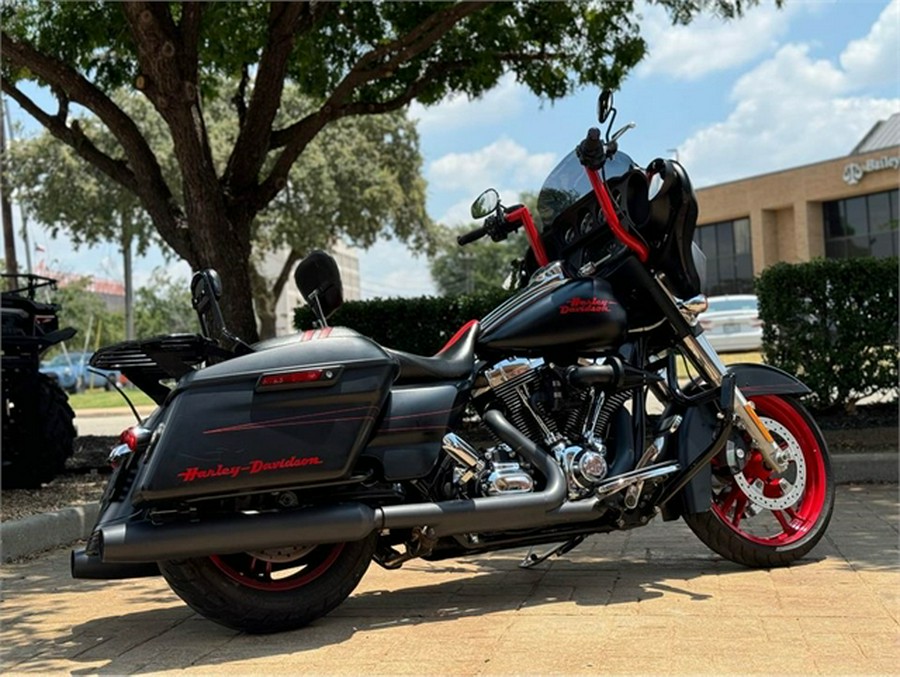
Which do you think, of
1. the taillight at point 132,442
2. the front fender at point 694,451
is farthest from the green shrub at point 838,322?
the taillight at point 132,442

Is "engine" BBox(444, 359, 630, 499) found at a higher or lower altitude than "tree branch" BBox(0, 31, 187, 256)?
lower

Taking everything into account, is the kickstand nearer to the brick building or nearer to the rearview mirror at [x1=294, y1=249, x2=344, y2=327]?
the rearview mirror at [x1=294, y1=249, x2=344, y2=327]

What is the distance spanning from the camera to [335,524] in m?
4.42

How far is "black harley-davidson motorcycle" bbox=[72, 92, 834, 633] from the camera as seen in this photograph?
14.5 ft

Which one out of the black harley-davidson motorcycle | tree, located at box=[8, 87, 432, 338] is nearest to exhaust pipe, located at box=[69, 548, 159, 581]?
the black harley-davidson motorcycle

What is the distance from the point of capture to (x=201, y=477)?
4328 mm

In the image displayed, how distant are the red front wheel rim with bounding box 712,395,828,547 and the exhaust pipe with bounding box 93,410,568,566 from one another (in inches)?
44.9

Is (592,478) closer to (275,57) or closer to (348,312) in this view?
(348,312)

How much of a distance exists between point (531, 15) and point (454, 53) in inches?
36.0

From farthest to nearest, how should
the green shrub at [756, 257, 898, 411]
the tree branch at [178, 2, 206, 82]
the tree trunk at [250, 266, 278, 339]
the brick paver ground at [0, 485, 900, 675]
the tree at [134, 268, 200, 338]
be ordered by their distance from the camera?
1. the tree at [134, 268, 200, 338]
2. the tree trunk at [250, 266, 278, 339]
3. the tree branch at [178, 2, 206, 82]
4. the green shrub at [756, 257, 898, 411]
5. the brick paver ground at [0, 485, 900, 675]

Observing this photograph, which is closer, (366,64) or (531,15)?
(366,64)

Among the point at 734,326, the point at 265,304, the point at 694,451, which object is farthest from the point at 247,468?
the point at 265,304

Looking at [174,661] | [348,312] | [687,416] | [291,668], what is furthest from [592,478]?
[348,312]

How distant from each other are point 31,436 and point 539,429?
481 cm
